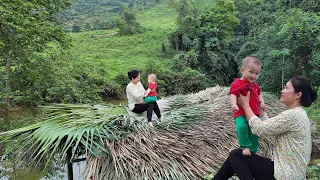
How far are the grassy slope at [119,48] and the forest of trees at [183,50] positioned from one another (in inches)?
71.6

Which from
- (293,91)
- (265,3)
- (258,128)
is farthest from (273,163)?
(265,3)

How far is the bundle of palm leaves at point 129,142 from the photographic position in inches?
136

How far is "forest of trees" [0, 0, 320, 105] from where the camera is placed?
6.28 metres

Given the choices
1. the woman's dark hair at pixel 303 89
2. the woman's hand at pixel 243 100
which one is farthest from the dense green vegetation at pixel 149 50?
the woman's hand at pixel 243 100

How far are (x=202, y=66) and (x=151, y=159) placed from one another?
Result: 49.4ft

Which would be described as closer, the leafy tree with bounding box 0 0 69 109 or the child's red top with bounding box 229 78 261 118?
the child's red top with bounding box 229 78 261 118

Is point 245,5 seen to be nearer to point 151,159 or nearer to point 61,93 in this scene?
point 61,93

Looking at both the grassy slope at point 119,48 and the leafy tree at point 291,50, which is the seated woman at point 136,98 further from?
the grassy slope at point 119,48

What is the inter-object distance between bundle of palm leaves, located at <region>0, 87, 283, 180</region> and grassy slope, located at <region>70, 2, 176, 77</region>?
43.3 feet

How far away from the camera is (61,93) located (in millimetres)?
7156

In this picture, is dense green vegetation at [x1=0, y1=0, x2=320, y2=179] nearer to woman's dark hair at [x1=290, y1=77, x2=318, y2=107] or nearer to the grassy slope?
→ the grassy slope

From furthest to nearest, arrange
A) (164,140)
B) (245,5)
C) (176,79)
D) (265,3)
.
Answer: (245,5) < (265,3) < (176,79) < (164,140)

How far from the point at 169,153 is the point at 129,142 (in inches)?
20.9

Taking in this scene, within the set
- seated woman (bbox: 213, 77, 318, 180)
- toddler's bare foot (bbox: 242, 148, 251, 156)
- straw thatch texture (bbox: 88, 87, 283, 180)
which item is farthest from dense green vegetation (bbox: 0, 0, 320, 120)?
seated woman (bbox: 213, 77, 318, 180)
